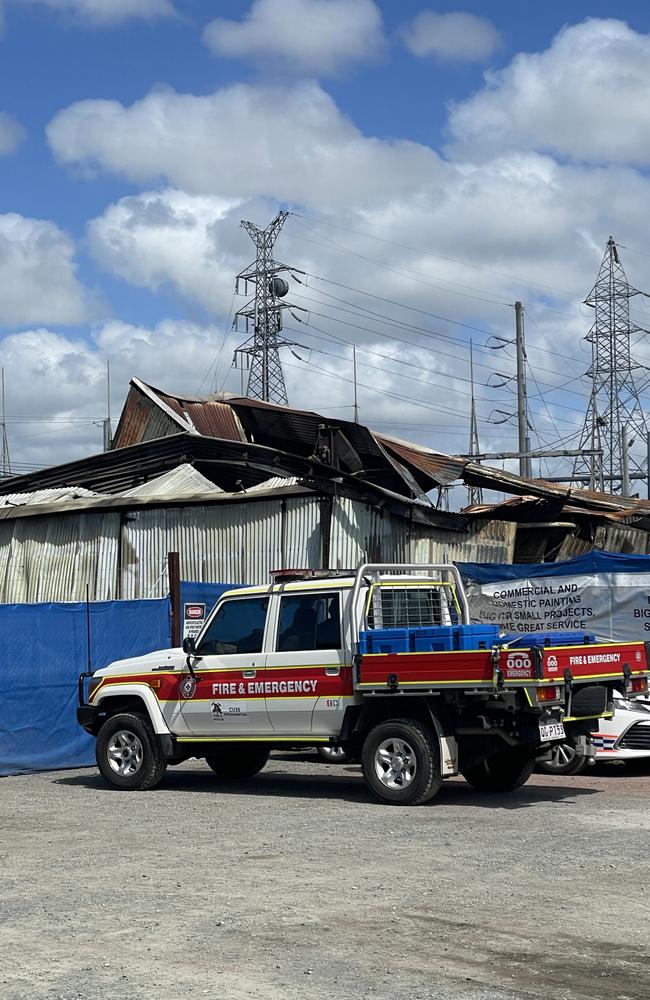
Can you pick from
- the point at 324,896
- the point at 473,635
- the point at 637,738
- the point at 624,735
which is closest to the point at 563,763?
the point at 624,735

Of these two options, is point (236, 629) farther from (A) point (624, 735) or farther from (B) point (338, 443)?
(B) point (338, 443)

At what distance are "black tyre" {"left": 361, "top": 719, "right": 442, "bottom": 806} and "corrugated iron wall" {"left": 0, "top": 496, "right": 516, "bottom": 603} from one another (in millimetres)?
9941

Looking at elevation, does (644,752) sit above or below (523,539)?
below

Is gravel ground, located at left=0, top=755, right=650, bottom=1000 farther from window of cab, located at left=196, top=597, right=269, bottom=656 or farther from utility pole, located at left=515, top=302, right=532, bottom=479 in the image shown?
utility pole, located at left=515, top=302, right=532, bottom=479

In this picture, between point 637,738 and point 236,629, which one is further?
point 637,738

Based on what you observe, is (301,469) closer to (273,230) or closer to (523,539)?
(523,539)

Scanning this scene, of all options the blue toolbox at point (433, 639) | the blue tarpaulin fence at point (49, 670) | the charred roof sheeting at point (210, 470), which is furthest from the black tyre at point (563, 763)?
the charred roof sheeting at point (210, 470)

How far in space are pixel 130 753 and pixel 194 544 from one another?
9.23 m

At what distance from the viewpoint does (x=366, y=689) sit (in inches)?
495

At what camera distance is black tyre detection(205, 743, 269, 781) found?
14737 mm

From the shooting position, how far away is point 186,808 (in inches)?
499

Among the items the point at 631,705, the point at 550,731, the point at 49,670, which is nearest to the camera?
the point at 550,731

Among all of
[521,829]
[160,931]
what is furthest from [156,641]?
[160,931]

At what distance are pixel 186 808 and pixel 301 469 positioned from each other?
40.0 feet
